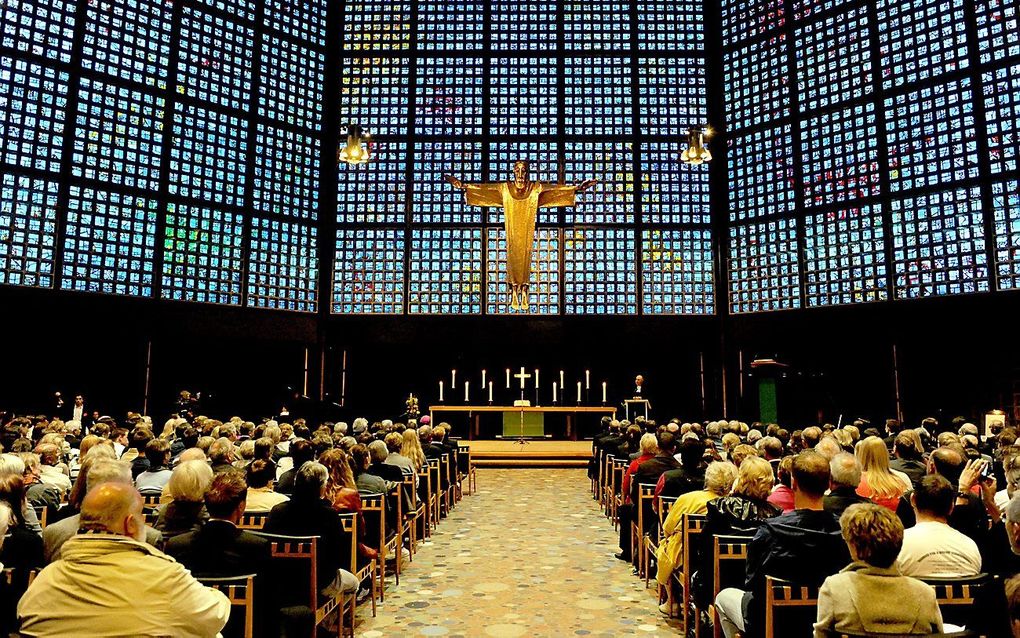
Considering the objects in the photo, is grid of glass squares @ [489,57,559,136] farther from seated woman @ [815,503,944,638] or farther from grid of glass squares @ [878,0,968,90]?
seated woman @ [815,503,944,638]

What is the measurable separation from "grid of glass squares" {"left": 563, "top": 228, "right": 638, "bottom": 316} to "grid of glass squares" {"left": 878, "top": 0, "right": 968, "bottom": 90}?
28.8 feet

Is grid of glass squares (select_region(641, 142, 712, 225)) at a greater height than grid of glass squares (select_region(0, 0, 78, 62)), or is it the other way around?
grid of glass squares (select_region(0, 0, 78, 62))

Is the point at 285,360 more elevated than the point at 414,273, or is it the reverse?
the point at 414,273

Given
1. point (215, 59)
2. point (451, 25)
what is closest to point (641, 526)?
point (215, 59)

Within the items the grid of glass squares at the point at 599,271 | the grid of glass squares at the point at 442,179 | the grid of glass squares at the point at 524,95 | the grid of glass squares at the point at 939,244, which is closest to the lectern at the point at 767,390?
the grid of glass squares at the point at 939,244

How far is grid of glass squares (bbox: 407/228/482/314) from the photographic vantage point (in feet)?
75.8

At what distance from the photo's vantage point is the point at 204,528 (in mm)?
3613

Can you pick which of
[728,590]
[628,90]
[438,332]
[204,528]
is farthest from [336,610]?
[628,90]

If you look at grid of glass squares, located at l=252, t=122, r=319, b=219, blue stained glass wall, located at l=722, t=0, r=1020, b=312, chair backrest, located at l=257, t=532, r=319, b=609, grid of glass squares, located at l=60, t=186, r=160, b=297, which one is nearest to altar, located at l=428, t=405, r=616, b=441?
blue stained glass wall, located at l=722, t=0, r=1020, b=312

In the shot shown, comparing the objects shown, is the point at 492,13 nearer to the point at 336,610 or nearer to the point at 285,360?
the point at 285,360

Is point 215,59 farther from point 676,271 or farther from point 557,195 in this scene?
point 676,271

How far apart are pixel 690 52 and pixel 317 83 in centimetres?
1244

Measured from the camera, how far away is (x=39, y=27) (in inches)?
714

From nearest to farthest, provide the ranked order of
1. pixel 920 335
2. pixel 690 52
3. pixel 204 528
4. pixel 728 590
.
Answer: pixel 204 528
pixel 728 590
pixel 920 335
pixel 690 52
